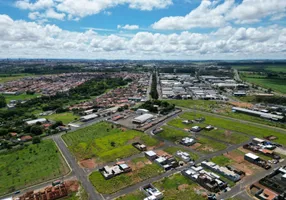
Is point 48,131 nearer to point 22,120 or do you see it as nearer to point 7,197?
point 22,120

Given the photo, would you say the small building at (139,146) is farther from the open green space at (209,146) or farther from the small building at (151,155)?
the open green space at (209,146)

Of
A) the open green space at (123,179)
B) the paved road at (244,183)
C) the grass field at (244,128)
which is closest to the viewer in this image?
the paved road at (244,183)

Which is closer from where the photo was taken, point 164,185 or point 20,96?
point 164,185

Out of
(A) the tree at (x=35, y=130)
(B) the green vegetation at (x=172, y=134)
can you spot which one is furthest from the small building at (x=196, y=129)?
(A) the tree at (x=35, y=130)

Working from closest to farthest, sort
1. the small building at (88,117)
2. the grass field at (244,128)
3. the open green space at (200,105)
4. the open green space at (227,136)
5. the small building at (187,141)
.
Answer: the small building at (187,141) < the open green space at (227,136) < the grass field at (244,128) < the small building at (88,117) < the open green space at (200,105)

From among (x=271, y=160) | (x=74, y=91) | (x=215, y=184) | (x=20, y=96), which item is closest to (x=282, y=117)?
(x=271, y=160)

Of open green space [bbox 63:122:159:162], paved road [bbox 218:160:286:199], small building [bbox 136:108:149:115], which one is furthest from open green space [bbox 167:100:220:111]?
paved road [bbox 218:160:286:199]
